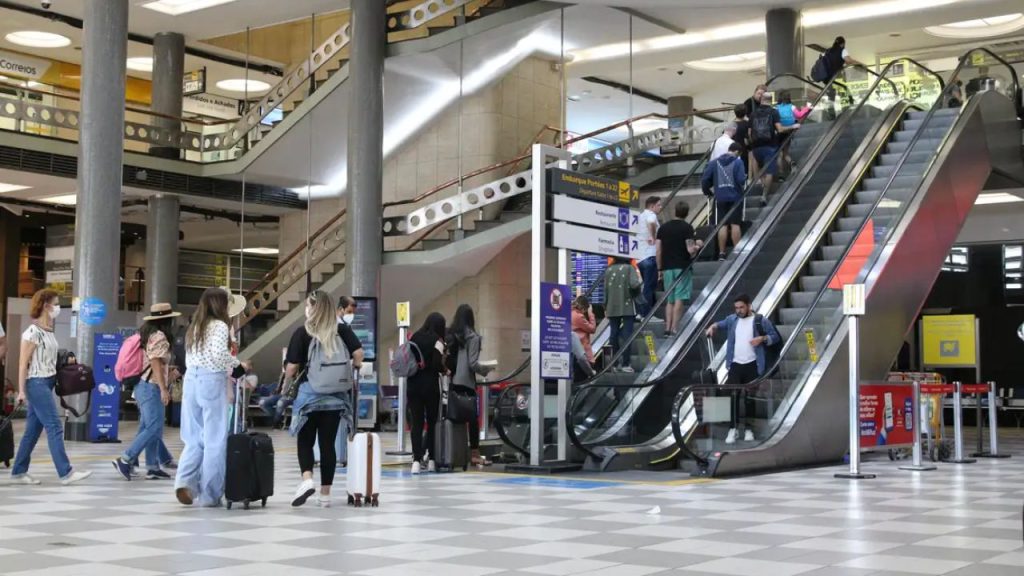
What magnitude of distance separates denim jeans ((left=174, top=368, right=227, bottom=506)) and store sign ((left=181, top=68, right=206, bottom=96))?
18.7 meters

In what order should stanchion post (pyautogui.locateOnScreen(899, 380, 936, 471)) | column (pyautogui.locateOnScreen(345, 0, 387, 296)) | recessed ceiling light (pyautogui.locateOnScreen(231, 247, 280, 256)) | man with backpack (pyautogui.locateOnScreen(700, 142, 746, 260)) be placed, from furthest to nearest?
recessed ceiling light (pyautogui.locateOnScreen(231, 247, 280, 256))
column (pyautogui.locateOnScreen(345, 0, 387, 296))
man with backpack (pyautogui.locateOnScreen(700, 142, 746, 260))
stanchion post (pyautogui.locateOnScreen(899, 380, 936, 471))

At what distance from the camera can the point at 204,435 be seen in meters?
8.05

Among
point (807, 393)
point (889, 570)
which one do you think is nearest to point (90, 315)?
point (807, 393)

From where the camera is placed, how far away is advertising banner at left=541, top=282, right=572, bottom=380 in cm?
1093

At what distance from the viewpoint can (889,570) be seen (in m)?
5.52

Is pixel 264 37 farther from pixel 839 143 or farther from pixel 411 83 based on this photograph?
pixel 839 143

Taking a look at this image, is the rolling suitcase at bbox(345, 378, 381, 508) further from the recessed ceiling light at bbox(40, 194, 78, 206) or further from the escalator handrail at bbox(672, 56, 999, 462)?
the recessed ceiling light at bbox(40, 194, 78, 206)

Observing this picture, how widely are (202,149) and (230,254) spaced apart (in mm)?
10455

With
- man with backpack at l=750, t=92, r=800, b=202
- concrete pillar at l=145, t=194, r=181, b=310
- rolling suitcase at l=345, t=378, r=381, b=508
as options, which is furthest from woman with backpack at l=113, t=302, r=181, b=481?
concrete pillar at l=145, t=194, r=181, b=310

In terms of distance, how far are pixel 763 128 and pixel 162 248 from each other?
12.6m

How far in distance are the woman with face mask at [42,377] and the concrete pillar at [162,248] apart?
14.2 metres

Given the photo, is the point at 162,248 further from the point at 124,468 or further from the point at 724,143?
the point at 124,468

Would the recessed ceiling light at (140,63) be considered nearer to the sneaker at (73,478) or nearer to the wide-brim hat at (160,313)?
the wide-brim hat at (160,313)

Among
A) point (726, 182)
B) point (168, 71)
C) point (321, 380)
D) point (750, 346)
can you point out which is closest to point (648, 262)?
point (726, 182)
